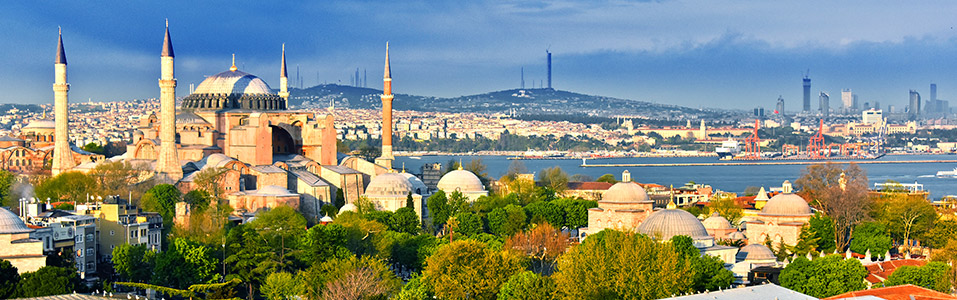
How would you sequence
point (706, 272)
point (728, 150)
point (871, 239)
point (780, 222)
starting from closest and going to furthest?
1. point (706, 272)
2. point (780, 222)
3. point (871, 239)
4. point (728, 150)

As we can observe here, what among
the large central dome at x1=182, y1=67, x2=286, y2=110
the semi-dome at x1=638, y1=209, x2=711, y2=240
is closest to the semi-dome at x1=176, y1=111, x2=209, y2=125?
the large central dome at x1=182, y1=67, x2=286, y2=110

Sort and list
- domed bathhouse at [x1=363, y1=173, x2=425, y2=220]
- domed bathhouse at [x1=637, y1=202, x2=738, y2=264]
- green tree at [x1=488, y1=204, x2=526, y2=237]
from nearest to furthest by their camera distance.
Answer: domed bathhouse at [x1=637, y1=202, x2=738, y2=264] → green tree at [x1=488, y1=204, x2=526, y2=237] → domed bathhouse at [x1=363, y1=173, x2=425, y2=220]

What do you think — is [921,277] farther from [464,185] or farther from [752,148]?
[752,148]

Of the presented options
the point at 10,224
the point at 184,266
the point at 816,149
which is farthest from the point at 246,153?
the point at 816,149

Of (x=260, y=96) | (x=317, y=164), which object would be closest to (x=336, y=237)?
(x=317, y=164)

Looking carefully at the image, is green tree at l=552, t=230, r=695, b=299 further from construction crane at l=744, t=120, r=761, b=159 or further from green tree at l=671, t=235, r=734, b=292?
construction crane at l=744, t=120, r=761, b=159

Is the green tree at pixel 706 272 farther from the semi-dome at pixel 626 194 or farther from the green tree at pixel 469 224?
the green tree at pixel 469 224

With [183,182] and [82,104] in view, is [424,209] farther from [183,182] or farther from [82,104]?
[82,104]
